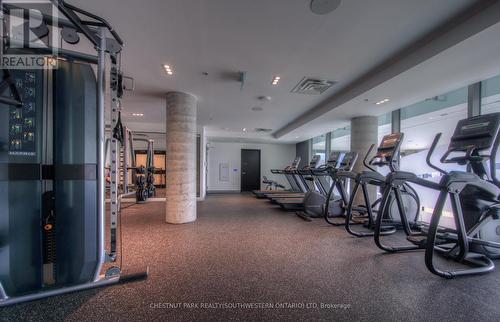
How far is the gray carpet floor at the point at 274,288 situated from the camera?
5.18ft

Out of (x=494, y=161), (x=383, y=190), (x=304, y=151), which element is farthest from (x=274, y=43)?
(x=304, y=151)

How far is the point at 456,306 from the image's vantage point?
1.69 meters

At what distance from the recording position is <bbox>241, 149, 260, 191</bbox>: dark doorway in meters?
11.0

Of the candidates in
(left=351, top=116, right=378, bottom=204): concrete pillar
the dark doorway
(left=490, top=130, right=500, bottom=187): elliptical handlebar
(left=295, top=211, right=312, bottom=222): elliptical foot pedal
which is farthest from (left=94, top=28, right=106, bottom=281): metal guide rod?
the dark doorway

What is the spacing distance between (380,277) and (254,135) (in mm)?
7924

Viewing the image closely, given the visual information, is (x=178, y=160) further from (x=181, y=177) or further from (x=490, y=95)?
(x=490, y=95)

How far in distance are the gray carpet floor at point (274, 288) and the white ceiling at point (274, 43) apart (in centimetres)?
263

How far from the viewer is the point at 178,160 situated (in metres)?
4.29

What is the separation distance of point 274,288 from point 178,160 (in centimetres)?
317

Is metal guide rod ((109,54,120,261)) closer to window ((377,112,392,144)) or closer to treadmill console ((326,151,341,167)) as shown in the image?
treadmill console ((326,151,341,167))

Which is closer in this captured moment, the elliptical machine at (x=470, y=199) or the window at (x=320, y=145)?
the elliptical machine at (x=470, y=199)

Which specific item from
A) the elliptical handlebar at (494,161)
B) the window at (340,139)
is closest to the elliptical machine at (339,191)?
the elliptical handlebar at (494,161)

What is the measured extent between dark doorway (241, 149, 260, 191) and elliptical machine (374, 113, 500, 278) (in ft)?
27.9

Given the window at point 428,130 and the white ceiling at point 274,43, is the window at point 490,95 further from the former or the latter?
the white ceiling at point 274,43
